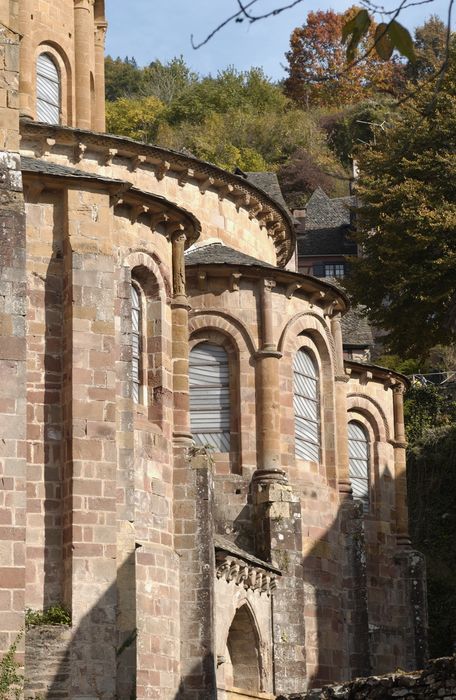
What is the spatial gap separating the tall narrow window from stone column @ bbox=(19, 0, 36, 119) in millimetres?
6787

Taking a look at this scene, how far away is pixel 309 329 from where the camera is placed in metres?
35.1

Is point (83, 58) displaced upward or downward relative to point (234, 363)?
upward

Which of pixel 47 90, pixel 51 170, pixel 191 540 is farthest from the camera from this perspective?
pixel 47 90

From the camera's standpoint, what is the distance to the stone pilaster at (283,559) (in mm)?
31047

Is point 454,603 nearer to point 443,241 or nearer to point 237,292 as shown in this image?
point 443,241

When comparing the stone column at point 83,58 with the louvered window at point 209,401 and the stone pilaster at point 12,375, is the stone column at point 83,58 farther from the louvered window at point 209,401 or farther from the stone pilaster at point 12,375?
the stone pilaster at point 12,375

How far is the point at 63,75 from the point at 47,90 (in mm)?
588

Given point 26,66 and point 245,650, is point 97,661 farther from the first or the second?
point 26,66

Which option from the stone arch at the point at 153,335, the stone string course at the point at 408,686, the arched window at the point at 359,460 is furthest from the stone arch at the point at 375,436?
the stone string course at the point at 408,686

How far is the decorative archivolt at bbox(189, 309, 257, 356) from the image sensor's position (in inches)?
1310

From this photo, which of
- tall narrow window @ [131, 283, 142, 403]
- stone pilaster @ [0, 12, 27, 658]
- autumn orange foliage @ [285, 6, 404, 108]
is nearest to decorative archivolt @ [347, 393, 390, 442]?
tall narrow window @ [131, 283, 142, 403]

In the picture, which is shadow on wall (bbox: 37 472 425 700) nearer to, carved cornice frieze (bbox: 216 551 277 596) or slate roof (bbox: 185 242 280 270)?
carved cornice frieze (bbox: 216 551 277 596)

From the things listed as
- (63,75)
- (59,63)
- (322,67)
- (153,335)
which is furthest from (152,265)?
(322,67)

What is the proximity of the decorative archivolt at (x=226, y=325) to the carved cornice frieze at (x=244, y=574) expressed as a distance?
484cm
